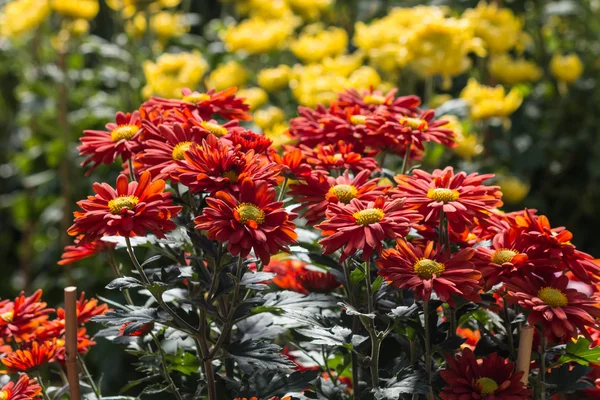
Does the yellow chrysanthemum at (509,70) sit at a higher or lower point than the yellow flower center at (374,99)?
lower

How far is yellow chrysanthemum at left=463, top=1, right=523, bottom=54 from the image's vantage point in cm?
236

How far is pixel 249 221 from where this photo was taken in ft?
2.66

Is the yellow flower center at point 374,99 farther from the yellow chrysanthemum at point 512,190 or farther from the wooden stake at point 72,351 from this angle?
the yellow chrysanthemum at point 512,190

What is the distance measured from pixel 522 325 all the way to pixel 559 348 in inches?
2.5

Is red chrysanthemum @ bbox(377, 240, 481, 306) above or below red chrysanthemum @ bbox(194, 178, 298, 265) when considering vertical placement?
below

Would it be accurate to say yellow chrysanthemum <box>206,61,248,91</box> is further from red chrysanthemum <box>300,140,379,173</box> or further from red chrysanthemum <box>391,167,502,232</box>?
red chrysanthemum <box>391,167,502,232</box>

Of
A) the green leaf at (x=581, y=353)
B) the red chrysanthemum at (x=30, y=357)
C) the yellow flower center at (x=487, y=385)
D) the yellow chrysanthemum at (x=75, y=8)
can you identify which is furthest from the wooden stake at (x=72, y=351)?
the yellow chrysanthemum at (x=75, y=8)

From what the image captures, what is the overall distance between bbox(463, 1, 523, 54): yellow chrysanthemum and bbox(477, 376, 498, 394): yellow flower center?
1658 millimetres

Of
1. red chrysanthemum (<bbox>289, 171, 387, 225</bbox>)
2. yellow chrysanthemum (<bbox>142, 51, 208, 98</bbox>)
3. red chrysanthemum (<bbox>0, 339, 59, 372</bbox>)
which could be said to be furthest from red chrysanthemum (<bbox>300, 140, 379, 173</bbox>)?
yellow chrysanthemum (<bbox>142, 51, 208, 98</bbox>)

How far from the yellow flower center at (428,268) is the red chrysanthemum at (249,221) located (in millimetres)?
138

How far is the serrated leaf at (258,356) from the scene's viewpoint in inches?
35.4

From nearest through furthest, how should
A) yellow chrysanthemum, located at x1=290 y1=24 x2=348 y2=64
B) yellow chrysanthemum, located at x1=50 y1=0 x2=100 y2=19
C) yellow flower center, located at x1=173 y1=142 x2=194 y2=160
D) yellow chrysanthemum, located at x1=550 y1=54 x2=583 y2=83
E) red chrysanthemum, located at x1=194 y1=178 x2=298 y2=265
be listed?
1. red chrysanthemum, located at x1=194 y1=178 x2=298 y2=265
2. yellow flower center, located at x1=173 y1=142 x2=194 y2=160
3. yellow chrysanthemum, located at x1=290 y1=24 x2=348 y2=64
4. yellow chrysanthemum, located at x1=550 y1=54 x2=583 y2=83
5. yellow chrysanthemum, located at x1=50 y1=0 x2=100 y2=19

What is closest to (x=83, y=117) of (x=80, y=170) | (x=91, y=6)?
(x=80, y=170)

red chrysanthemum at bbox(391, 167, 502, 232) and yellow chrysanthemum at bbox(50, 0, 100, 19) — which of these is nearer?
red chrysanthemum at bbox(391, 167, 502, 232)
